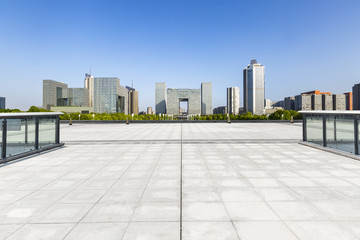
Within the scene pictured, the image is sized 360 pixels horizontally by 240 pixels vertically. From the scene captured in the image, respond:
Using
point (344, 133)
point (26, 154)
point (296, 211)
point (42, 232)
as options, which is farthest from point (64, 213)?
point (344, 133)

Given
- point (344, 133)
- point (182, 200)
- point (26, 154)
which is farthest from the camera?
point (344, 133)

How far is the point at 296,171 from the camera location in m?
6.39

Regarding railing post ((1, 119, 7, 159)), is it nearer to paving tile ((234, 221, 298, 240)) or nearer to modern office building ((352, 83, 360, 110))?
paving tile ((234, 221, 298, 240))

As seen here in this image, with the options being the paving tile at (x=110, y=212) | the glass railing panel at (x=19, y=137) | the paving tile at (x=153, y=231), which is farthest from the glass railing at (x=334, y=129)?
the glass railing panel at (x=19, y=137)

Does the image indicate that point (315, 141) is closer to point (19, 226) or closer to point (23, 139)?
point (19, 226)

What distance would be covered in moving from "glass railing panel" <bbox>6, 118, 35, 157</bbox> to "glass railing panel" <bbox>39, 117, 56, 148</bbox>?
0.50m

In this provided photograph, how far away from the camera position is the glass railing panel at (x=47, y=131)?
9906 mm

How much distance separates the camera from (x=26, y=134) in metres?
9.10

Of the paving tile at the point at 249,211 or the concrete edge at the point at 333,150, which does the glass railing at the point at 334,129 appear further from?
the paving tile at the point at 249,211

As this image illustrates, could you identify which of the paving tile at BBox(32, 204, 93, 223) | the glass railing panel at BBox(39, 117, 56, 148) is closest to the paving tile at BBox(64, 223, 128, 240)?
the paving tile at BBox(32, 204, 93, 223)

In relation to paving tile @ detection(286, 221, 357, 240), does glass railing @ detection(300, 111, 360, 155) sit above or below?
above

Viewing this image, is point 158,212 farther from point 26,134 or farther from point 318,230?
point 26,134

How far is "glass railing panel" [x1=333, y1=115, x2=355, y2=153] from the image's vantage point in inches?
331

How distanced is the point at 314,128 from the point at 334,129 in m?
1.56
